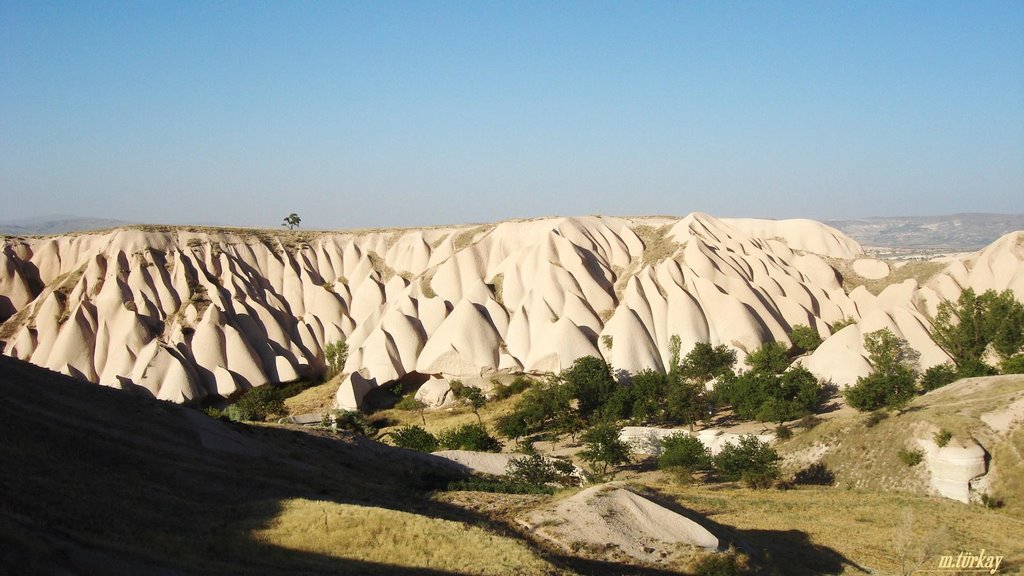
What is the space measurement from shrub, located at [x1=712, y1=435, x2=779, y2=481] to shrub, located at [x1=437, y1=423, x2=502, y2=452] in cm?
1096

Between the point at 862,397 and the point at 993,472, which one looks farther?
the point at 862,397

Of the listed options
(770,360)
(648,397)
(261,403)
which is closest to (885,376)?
(770,360)

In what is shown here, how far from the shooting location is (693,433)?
36.5m

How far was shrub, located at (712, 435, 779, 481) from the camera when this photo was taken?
94.1 feet

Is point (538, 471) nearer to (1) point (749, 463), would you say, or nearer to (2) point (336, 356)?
(1) point (749, 463)

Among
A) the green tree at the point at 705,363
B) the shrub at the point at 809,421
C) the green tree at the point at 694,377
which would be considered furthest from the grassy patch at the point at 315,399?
the shrub at the point at 809,421

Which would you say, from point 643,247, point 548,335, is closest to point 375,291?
point 548,335

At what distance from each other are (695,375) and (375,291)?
28.3m

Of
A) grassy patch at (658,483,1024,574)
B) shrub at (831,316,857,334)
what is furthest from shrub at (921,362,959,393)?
grassy patch at (658,483,1024,574)

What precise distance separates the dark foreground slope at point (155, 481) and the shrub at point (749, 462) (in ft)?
38.1

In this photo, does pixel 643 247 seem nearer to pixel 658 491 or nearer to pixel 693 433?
pixel 693 433

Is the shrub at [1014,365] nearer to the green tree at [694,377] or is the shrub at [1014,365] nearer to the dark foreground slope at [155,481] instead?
the green tree at [694,377]

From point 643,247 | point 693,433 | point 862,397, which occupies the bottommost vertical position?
point 693,433

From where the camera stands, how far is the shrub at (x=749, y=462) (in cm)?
2869
